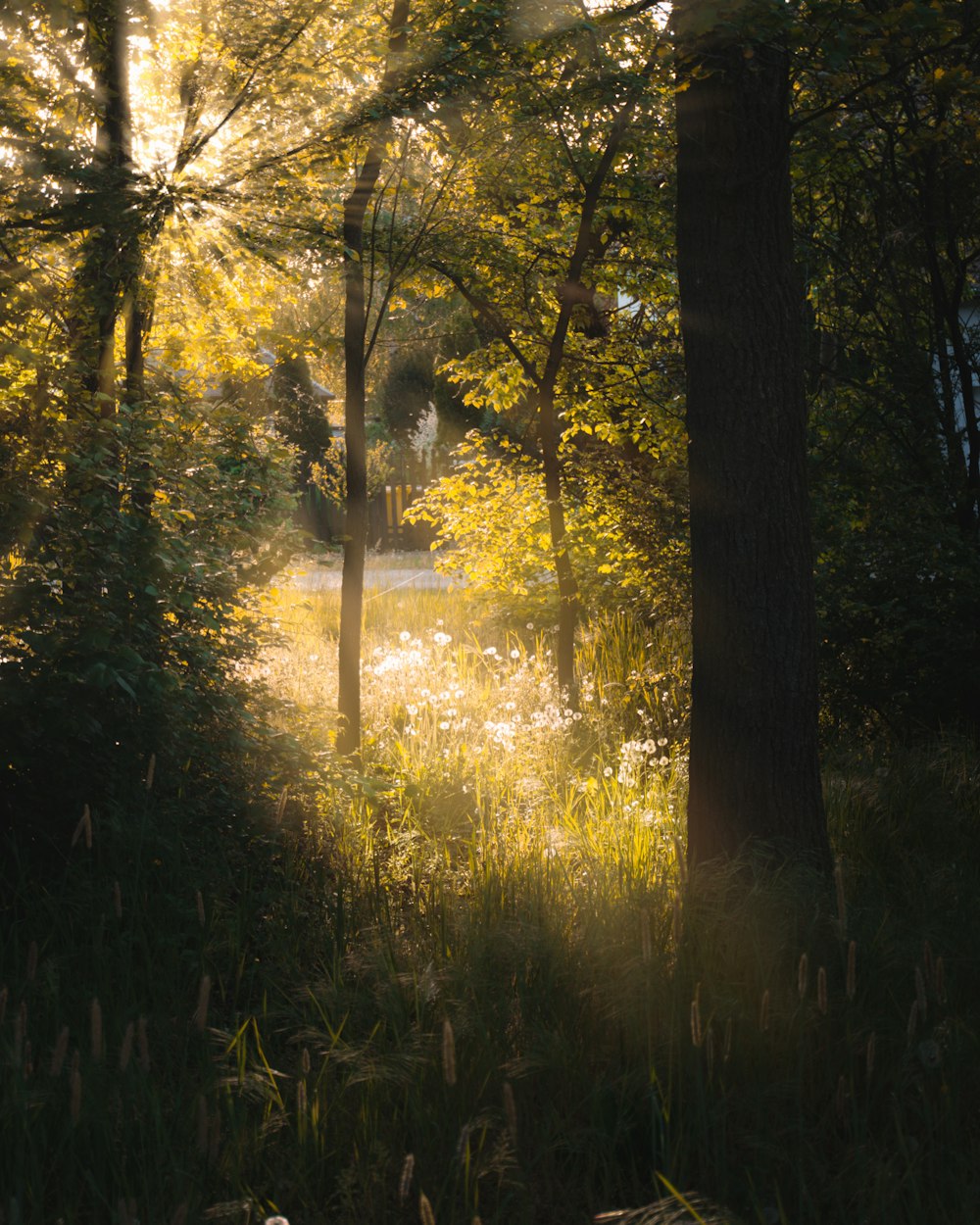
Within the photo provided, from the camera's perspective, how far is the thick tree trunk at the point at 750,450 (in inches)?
182

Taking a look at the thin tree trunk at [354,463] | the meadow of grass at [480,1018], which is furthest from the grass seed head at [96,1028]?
the thin tree trunk at [354,463]

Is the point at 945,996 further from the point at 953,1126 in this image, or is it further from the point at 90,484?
the point at 90,484

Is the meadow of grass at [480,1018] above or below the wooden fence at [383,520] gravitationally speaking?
below

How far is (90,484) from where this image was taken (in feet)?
15.6

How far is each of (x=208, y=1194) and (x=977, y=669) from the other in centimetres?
567

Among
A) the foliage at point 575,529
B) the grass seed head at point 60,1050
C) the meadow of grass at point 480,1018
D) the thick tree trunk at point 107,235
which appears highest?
the thick tree trunk at point 107,235

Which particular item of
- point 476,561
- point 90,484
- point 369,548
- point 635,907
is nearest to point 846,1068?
point 635,907

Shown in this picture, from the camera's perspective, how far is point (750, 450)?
15.3 feet

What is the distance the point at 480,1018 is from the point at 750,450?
8.11 feet

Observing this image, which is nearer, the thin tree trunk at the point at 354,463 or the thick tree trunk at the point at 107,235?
the thick tree trunk at the point at 107,235

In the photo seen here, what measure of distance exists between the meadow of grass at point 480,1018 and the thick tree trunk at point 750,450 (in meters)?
0.42

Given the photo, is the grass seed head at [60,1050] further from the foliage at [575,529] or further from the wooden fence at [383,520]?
the wooden fence at [383,520]

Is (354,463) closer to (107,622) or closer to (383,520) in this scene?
(107,622)

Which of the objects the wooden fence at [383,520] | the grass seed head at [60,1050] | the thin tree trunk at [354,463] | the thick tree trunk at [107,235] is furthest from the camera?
the wooden fence at [383,520]
